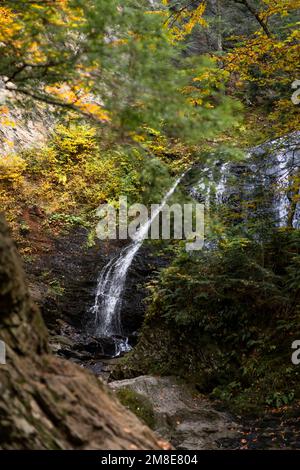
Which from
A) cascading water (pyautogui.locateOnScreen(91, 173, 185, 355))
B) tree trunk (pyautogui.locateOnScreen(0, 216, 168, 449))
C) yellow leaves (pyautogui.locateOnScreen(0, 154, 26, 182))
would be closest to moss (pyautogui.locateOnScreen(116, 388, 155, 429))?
tree trunk (pyautogui.locateOnScreen(0, 216, 168, 449))

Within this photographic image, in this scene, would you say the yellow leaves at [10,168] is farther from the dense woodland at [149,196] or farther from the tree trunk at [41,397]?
the tree trunk at [41,397]

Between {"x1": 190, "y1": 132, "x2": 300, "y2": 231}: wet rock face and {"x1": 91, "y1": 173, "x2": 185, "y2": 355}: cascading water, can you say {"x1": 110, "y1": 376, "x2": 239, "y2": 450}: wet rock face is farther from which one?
{"x1": 91, "y1": 173, "x2": 185, "y2": 355}: cascading water

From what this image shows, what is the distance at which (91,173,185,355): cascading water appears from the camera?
12.7 meters

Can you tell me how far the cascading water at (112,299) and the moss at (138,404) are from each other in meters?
4.99

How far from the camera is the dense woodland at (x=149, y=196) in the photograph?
3678 millimetres

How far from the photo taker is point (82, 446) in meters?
3.27

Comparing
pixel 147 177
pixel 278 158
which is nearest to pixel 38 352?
pixel 147 177

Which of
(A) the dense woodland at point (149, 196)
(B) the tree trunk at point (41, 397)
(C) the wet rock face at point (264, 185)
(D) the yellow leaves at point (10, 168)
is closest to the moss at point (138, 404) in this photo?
(A) the dense woodland at point (149, 196)

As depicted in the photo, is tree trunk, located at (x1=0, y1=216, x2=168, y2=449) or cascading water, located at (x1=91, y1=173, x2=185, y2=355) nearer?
tree trunk, located at (x1=0, y1=216, x2=168, y2=449)

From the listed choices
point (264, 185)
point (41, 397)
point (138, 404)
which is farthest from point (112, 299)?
point (41, 397)

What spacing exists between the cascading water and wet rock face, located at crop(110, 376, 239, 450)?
13.7 feet

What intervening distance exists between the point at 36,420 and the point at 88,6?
12.3 feet

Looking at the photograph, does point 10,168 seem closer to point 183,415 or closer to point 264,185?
point 264,185
